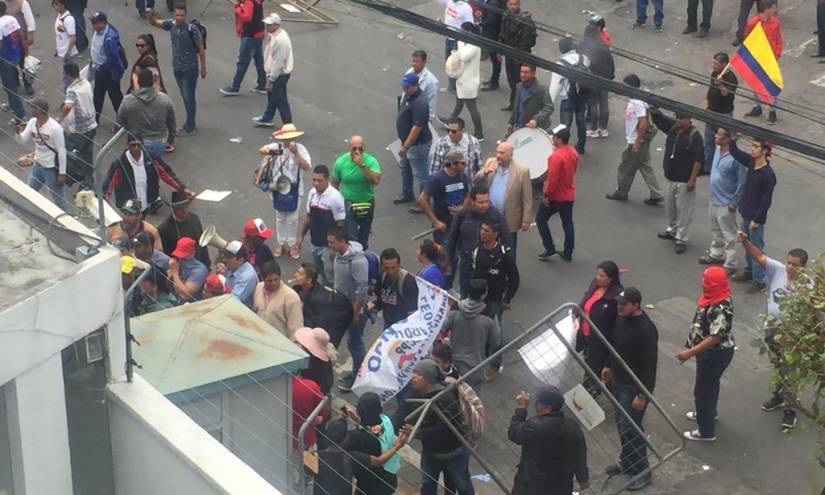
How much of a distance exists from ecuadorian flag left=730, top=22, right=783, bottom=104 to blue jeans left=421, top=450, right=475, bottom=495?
3507mm

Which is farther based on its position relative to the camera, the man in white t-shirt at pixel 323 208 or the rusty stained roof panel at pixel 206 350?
the man in white t-shirt at pixel 323 208

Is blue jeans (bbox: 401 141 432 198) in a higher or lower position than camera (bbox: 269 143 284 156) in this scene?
lower

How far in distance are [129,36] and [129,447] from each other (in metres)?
13.5

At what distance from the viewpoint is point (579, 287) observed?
12.9m

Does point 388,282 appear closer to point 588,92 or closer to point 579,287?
point 579,287

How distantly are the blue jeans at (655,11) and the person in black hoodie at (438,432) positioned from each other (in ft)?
36.0

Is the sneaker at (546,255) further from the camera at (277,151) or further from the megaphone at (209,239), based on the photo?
the megaphone at (209,239)

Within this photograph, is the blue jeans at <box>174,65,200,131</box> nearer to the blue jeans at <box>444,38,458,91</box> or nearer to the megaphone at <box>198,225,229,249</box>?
the blue jeans at <box>444,38,458,91</box>

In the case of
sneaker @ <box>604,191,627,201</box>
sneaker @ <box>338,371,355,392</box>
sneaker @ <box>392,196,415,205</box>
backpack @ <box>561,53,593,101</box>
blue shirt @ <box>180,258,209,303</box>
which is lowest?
sneaker @ <box>392,196,415,205</box>

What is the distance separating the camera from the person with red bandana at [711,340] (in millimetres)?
10031

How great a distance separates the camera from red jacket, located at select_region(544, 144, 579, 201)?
12.9m

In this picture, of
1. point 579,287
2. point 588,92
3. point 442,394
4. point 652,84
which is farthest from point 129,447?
point 652,84

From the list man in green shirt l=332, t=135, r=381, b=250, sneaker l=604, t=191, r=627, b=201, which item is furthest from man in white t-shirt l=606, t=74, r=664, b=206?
man in green shirt l=332, t=135, r=381, b=250

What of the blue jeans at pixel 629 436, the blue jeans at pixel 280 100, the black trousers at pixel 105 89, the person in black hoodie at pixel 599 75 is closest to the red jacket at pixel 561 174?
the person in black hoodie at pixel 599 75
